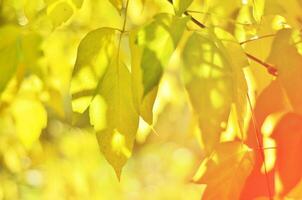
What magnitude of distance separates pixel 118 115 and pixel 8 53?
15cm

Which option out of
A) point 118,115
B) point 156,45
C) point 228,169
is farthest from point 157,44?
point 228,169

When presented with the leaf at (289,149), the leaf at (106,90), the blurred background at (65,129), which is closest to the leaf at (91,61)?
the leaf at (106,90)

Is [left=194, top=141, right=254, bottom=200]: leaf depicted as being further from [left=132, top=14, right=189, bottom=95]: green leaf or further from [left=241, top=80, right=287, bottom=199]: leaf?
[left=132, top=14, right=189, bottom=95]: green leaf

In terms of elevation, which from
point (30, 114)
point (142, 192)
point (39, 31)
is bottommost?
point (142, 192)

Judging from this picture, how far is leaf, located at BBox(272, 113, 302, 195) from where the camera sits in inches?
22.0

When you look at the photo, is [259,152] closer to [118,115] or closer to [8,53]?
[118,115]

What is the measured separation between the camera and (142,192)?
78 centimetres

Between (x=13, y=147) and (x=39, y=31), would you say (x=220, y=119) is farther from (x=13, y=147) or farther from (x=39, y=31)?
(x=13, y=147)

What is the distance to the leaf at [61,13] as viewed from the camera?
0.51 m

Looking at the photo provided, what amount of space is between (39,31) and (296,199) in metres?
0.36

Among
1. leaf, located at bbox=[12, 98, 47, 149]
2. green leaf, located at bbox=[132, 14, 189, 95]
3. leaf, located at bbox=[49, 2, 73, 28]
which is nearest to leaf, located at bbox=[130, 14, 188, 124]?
green leaf, located at bbox=[132, 14, 189, 95]

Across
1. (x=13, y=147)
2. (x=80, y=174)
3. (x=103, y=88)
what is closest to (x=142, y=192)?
(x=80, y=174)

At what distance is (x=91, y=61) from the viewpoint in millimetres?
492

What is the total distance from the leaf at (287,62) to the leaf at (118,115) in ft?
0.50
